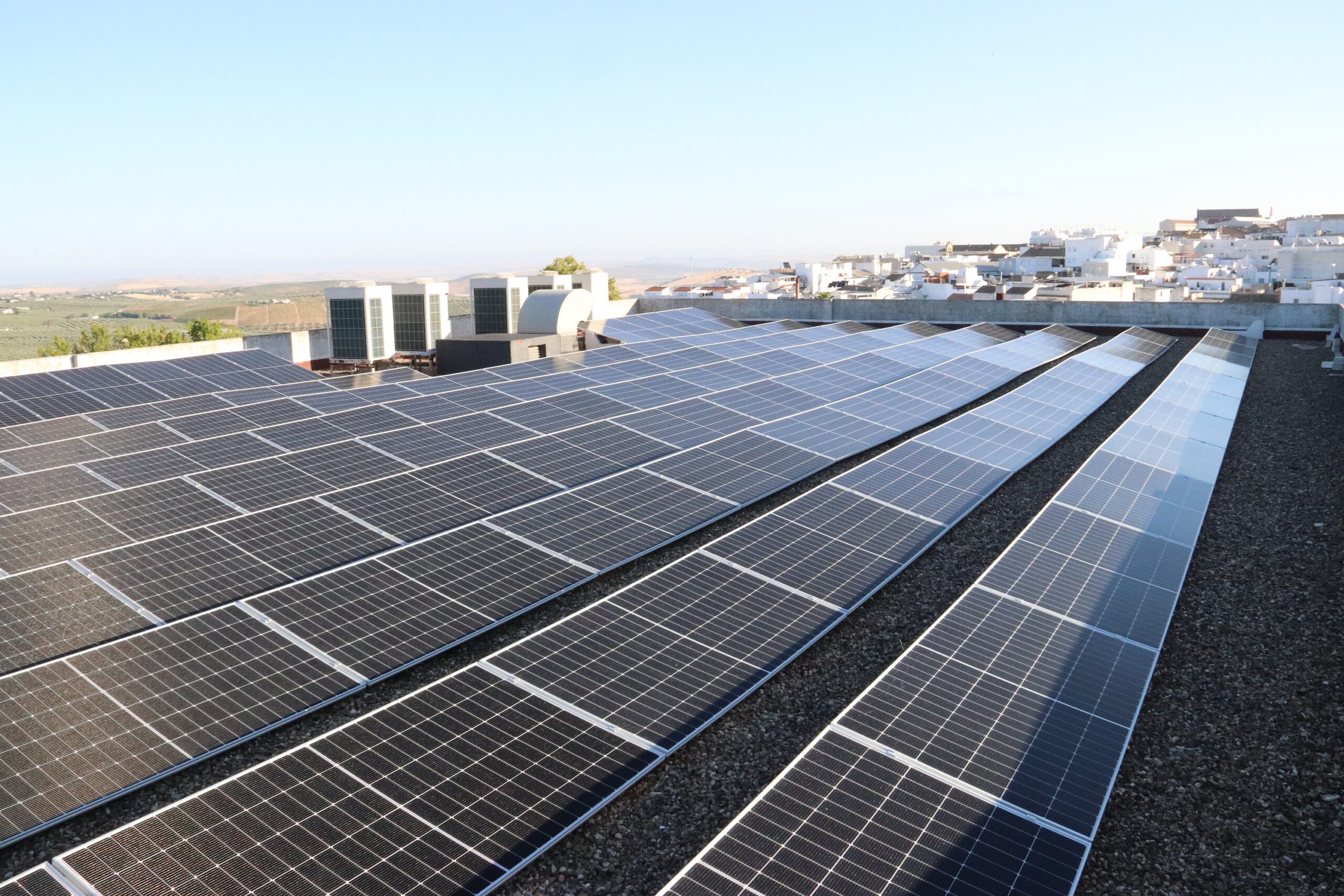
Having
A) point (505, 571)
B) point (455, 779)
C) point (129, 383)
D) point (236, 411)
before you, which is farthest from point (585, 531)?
point (129, 383)

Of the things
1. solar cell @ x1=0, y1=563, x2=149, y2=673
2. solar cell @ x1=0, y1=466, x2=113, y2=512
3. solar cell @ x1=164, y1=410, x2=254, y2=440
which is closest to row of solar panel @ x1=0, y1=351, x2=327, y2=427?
solar cell @ x1=164, y1=410, x2=254, y2=440

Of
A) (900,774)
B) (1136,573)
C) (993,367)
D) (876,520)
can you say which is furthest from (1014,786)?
(993,367)

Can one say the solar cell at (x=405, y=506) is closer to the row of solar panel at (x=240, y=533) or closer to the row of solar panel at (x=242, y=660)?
the row of solar panel at (x=240, y=533)

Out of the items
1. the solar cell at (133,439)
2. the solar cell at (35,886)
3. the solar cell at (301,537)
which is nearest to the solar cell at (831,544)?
the solar cell at (301,537)

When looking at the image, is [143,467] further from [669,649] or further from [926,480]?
[926,480]

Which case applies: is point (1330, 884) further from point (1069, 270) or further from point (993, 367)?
point (1069, 270)

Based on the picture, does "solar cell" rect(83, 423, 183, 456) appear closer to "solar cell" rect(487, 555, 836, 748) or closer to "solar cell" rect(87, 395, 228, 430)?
"solar cell" rect(87, 395, 228, 430)
